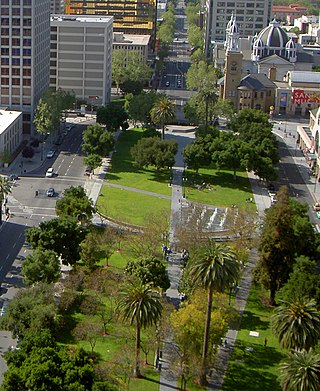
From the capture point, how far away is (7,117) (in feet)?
541

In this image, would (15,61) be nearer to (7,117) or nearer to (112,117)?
(7,117)

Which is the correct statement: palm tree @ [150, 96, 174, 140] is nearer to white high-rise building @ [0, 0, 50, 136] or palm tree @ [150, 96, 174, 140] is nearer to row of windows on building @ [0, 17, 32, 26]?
white high-rise building @ [0, 0, 50, 136]

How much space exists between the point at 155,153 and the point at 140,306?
7960 centimetres

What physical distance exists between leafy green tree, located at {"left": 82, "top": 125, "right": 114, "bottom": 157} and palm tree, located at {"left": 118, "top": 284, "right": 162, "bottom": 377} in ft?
277

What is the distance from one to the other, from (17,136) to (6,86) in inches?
614

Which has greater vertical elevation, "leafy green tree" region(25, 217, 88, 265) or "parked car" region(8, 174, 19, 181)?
"leafy green tree" region(25, 217, 88, 265)

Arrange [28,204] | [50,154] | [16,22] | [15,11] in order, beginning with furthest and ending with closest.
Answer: [16,22]
[15,11]
[50,154]
[28,204]

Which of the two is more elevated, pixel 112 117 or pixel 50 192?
pixel 112 117

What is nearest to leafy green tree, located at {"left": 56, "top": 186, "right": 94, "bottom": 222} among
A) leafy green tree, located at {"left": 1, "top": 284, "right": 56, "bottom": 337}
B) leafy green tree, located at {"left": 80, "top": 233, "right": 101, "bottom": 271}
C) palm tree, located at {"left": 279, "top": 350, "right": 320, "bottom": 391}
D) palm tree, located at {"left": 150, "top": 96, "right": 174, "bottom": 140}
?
leafy green tree, located at {"left": 80, "top": 233, "right": 101, "bottom": 271}

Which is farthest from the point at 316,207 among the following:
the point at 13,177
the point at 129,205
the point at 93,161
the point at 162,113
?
the point at 13,177

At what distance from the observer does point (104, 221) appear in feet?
415

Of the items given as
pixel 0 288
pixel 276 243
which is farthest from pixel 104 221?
pixel 276 243

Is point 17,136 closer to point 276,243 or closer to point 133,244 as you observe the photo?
point 133,244

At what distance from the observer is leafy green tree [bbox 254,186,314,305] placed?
309 feet
